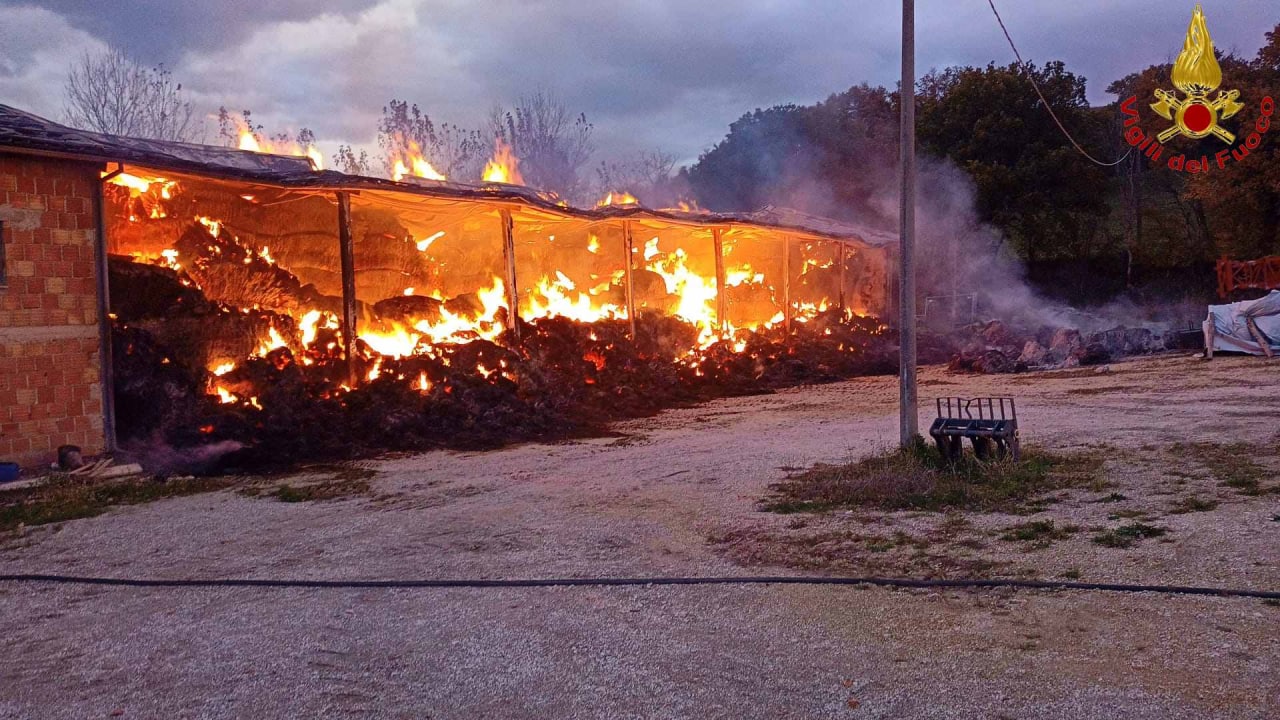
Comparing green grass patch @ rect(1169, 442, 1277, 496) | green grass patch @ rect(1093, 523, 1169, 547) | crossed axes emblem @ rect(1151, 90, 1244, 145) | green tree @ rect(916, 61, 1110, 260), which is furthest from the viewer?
green tree @ rect(916, 61, 1110, 260)

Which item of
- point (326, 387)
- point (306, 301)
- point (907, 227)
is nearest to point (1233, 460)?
point (907, 227)

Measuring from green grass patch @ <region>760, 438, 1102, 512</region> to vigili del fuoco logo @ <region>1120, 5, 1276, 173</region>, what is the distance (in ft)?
46.0

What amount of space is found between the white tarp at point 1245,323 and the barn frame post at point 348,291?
1753 centimetres

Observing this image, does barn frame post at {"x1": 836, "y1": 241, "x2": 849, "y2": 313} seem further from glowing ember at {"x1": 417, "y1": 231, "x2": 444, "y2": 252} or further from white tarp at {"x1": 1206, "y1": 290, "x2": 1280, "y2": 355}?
glowing ember at {"x1": 417, "y1": 231, "x2": 444, "y2": 252}

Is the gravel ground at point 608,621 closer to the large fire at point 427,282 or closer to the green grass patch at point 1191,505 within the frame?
the green grass patch at point 1191,505

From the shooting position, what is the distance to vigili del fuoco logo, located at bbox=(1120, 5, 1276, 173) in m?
19.9

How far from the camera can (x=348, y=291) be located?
42.2 ft

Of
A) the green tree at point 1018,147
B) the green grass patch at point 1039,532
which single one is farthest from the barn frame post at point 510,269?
the green tree at point 1018,147

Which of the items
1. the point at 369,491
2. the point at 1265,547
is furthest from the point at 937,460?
the point at 369,491

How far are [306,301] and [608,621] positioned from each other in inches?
396

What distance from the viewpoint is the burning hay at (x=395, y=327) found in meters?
11.3

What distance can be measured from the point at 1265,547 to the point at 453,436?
9.45 metres

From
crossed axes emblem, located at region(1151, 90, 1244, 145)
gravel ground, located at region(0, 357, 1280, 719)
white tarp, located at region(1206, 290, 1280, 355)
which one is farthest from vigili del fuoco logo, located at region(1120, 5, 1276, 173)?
gravel ground, located at region(0, 357, 1280, 719)

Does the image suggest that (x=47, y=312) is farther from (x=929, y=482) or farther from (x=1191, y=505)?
(x=1191, y=505)
